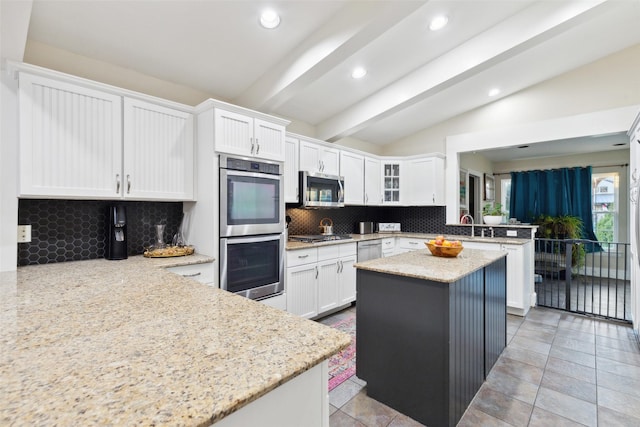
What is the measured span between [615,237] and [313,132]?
5904 millimetres

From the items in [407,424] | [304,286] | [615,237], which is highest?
[615,237]

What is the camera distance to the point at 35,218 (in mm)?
2174

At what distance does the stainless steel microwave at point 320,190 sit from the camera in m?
3.59

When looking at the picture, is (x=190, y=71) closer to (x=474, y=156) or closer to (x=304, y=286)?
(x=304, y=286)

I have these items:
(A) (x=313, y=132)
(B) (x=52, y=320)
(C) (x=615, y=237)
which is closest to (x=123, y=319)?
(B) (x=52, y=320)

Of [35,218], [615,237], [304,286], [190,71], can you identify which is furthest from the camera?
[615,237]

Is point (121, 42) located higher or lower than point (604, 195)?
higher

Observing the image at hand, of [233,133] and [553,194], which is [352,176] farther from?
[553,194]

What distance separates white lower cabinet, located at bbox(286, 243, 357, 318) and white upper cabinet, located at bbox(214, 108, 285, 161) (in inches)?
41.7

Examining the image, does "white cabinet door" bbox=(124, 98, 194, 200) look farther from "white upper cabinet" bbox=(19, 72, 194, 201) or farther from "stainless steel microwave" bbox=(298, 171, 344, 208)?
"stainless steel microwave" bbox=(298, 171, 344, 208)

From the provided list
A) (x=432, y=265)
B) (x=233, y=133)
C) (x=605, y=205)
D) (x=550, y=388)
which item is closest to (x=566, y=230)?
(x=605, y=205)

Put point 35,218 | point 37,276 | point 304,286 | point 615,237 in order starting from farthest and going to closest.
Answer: point 615,237 < point 304,286 < point 35,218 < point 37,276

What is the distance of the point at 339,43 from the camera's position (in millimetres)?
2381

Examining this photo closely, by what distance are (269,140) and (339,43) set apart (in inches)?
41.8
